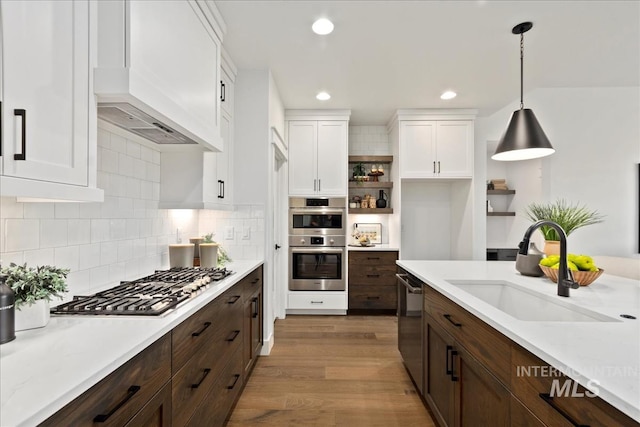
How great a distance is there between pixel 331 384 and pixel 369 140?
3460 millimetres

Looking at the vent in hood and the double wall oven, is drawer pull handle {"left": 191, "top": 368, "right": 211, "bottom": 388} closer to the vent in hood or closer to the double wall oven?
the vent in hood

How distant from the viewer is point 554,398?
0.86 m

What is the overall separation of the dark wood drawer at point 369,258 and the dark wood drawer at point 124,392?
3.15 metres

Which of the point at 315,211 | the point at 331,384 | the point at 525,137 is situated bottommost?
the point at 331,384

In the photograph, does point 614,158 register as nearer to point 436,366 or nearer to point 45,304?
point 436,366

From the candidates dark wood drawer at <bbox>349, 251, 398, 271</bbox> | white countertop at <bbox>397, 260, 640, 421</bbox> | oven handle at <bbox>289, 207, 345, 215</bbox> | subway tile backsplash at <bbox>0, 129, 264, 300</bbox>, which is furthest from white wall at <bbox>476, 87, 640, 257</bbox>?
subway tile backsplash at <bbox>0, 129, 264, 300</bbox>

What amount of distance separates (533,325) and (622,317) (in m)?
0.38

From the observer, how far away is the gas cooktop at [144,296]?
1220mm

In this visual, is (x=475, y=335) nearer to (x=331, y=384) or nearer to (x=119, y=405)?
(x=119, y=405)

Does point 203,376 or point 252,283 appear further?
point 252,283

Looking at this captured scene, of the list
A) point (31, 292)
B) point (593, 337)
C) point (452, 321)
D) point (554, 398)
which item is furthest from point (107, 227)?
point (593, 337)

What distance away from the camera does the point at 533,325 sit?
1065 mm

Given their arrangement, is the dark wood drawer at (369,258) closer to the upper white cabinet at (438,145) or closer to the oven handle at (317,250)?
the oven handle at (317,250)

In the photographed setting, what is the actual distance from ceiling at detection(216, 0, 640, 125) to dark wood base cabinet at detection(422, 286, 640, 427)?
1.90 m
